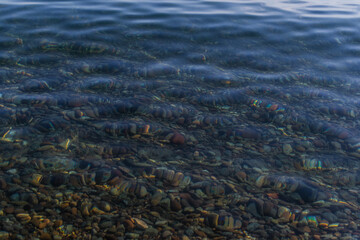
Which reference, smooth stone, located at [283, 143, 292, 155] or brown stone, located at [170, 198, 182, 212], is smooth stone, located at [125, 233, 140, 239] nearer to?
brown stone, located at [170, 198, 182, 212]

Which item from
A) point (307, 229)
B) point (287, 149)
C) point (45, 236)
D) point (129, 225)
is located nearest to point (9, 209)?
point (45, 236)

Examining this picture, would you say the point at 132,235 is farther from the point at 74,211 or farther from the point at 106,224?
the point at 74,211

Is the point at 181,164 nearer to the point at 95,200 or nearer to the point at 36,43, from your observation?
the point at 95,200

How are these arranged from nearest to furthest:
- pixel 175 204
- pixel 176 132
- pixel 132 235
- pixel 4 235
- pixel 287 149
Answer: pixel 4 235 → pixel 132 235 → pixel 175 204 → pixel 287 149 → pixel 176 132

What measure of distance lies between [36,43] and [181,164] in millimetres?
4875

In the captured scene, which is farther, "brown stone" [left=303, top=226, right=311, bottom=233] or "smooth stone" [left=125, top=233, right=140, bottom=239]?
"brown stone" [left=303, top=226, right=311, bottom=233]

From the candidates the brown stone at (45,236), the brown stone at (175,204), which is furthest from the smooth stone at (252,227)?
the brown stone at (45,236)

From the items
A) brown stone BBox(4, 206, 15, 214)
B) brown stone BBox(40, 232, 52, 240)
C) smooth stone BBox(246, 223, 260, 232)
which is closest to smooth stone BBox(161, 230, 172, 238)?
smooth stone BBox(246, 223, 260, 232)

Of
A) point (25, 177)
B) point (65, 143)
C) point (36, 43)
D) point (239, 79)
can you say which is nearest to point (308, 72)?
point (239, 79)

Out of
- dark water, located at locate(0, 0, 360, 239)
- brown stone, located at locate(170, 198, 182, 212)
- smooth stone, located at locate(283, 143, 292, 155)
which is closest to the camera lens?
dark water, located at locate(0, 0, 360, 239)

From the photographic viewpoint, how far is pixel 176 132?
163 inches

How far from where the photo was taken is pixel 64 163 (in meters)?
3.44

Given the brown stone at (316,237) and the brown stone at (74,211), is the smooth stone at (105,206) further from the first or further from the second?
the brown stone at (316,237)

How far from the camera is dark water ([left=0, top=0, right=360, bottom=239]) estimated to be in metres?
2.90
